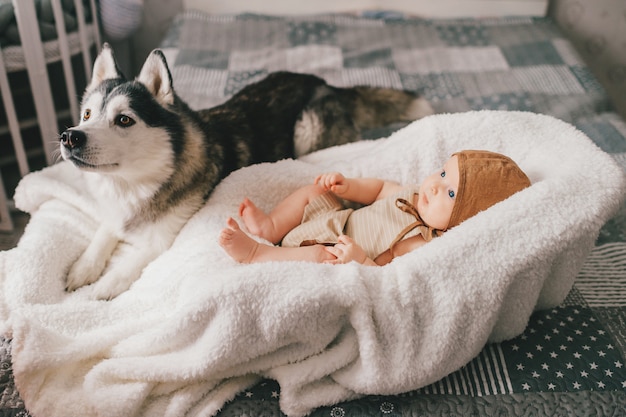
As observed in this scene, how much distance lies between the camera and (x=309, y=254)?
4.02 ft

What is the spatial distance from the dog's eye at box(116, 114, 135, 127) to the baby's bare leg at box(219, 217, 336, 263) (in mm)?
340

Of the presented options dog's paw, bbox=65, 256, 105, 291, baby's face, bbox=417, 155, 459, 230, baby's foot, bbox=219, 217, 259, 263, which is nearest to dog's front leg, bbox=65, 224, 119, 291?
dog's paw, bbox=65, 256, 105, 291

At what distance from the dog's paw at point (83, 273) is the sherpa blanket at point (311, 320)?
130 mm

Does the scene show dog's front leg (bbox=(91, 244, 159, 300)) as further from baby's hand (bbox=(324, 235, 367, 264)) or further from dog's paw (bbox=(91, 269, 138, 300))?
baby's hand (bbox=(324, 235, 367, 264))

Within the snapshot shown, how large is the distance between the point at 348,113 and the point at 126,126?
828 mm

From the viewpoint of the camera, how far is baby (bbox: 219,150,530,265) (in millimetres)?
1202

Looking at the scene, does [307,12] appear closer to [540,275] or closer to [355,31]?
[355,31]

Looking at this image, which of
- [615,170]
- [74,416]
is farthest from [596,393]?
[74,416]

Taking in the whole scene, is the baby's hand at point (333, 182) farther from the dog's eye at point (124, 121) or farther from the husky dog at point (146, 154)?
the dog's eye at point (124, 121)

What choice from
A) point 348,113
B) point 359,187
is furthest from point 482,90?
point 359,187

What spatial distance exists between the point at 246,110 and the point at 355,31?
112 centimetres

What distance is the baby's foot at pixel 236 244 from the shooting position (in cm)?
119

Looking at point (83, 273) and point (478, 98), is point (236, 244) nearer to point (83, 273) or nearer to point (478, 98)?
point (83, 273)

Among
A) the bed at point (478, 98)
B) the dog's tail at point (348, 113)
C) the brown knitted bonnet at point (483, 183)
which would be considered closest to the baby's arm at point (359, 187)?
the bed at point (478, 98)
